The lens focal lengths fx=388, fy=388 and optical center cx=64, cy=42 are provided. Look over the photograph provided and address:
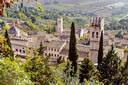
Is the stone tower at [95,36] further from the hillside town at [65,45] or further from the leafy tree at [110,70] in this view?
the leafy tree at [110,70]

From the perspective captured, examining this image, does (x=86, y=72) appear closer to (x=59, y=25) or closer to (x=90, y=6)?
(x=59, y=25)

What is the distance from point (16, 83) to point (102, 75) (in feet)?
56.1

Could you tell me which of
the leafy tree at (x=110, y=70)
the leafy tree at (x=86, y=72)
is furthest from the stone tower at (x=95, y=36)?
the leafy tree at (x=86, y=72)

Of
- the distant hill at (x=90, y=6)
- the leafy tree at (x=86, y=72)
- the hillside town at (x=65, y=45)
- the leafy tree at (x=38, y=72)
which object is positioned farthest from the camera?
the distant hill at (x=90, y=6)

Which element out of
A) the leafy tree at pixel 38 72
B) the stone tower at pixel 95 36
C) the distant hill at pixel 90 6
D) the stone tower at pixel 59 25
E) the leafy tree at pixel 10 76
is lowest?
the distant hill at pixel 90 6

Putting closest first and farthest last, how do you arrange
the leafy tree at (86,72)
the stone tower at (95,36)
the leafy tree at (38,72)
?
the leafy tree at (38,72)
the leafy tree at (86,72)
the stone tower at (95,36)

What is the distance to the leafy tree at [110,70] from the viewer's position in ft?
82.3

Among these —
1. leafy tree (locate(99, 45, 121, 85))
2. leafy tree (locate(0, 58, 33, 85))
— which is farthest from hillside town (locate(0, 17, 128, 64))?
leafy tree (locate(0, 58, 33, 85))

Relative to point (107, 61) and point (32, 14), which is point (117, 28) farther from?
point (107, 61)

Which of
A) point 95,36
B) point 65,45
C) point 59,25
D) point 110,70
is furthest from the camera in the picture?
point 59,25

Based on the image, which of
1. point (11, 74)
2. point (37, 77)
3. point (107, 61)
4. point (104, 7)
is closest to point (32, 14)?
point (104, 7)

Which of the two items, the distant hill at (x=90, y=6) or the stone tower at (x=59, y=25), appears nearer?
the stone tower at (x=59, y=25)

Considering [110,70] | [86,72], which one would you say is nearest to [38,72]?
[86,72]

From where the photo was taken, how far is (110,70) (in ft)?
84.5
